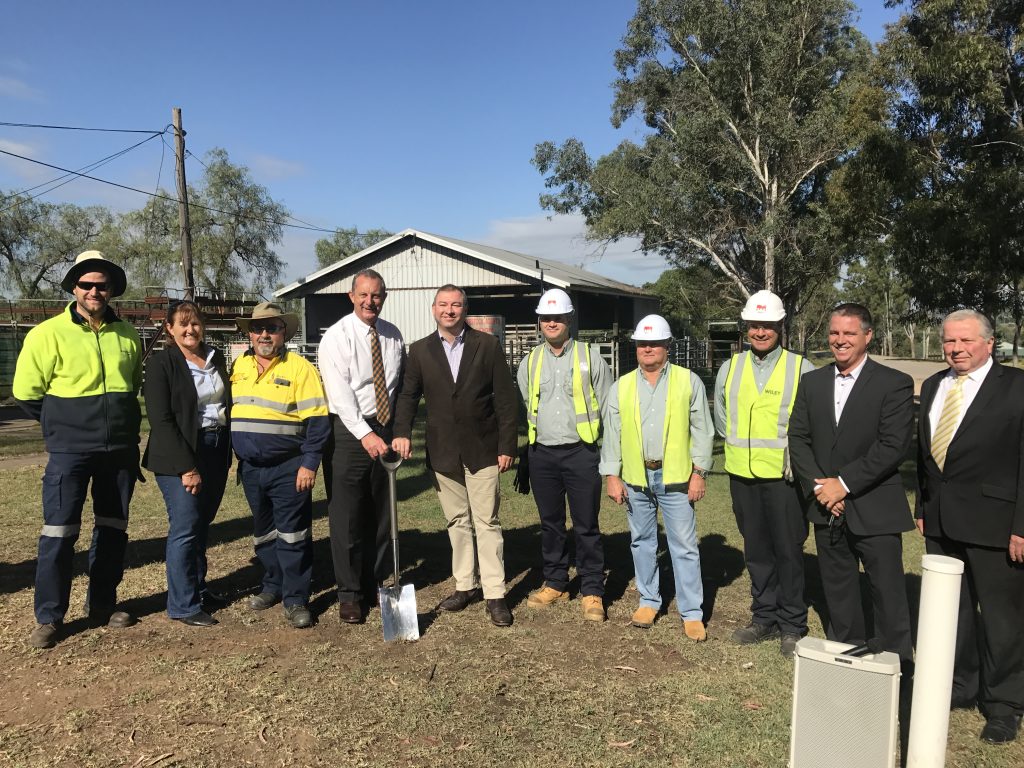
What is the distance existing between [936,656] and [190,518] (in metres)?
4.01

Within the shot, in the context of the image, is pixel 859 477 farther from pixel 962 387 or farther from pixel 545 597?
pixel 545 597

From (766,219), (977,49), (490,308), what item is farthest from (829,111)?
(977,49)

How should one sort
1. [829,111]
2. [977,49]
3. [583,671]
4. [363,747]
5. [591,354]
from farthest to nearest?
[829,111], [977,49], [591,354], [583,671], [363,747]

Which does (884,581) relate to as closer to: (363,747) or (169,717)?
(363,747)

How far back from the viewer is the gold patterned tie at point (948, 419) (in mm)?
3502

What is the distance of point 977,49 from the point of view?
34.2 feet

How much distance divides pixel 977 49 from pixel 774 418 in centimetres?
952

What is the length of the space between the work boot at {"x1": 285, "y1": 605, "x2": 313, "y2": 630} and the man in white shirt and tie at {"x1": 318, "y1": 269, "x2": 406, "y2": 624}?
21 centimetres

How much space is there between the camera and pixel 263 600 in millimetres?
4930

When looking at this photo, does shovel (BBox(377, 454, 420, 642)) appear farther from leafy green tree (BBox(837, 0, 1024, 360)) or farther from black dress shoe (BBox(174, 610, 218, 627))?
leafy green tree (BBox(837, 0, 1024, 360))

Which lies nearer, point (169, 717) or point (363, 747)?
point (363, 747)

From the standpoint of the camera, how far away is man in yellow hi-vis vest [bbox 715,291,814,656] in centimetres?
423

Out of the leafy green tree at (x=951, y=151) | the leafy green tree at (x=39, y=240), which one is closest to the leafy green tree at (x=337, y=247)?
the leafy green tree at (x=39, y=240)

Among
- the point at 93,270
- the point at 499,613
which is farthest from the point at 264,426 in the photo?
the point at 499,613
